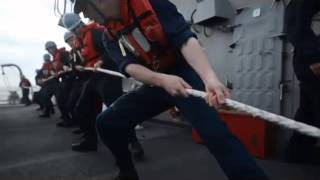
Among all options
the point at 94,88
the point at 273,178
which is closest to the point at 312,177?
the point at 273,178

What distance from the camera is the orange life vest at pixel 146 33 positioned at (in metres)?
1.44

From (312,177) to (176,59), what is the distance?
1.34m

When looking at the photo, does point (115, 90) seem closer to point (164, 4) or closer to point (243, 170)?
point (164, 4)

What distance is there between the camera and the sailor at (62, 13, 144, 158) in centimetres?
300

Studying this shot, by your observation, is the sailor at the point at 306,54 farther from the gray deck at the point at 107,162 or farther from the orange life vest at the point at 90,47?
the orange life vest at the point at 90,47

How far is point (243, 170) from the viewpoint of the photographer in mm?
1238

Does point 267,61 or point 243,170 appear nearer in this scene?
point 243,170

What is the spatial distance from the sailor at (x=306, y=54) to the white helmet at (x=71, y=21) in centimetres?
210

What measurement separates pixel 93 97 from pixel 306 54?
6.74 feet

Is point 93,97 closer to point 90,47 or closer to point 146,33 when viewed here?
point 90,47

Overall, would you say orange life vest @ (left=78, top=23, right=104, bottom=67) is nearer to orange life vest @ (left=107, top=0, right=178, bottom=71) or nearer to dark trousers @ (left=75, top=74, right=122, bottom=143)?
dark trousers @ (left=75, top=74, right=122, bottom=143)

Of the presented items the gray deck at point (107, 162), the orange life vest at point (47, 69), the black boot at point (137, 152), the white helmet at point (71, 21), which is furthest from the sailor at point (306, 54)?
the orange life vest at point (47, 69)

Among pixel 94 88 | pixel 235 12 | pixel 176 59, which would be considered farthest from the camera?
pixel 235 12

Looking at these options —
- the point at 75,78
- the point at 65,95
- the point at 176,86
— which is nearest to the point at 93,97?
the point at 75,78
